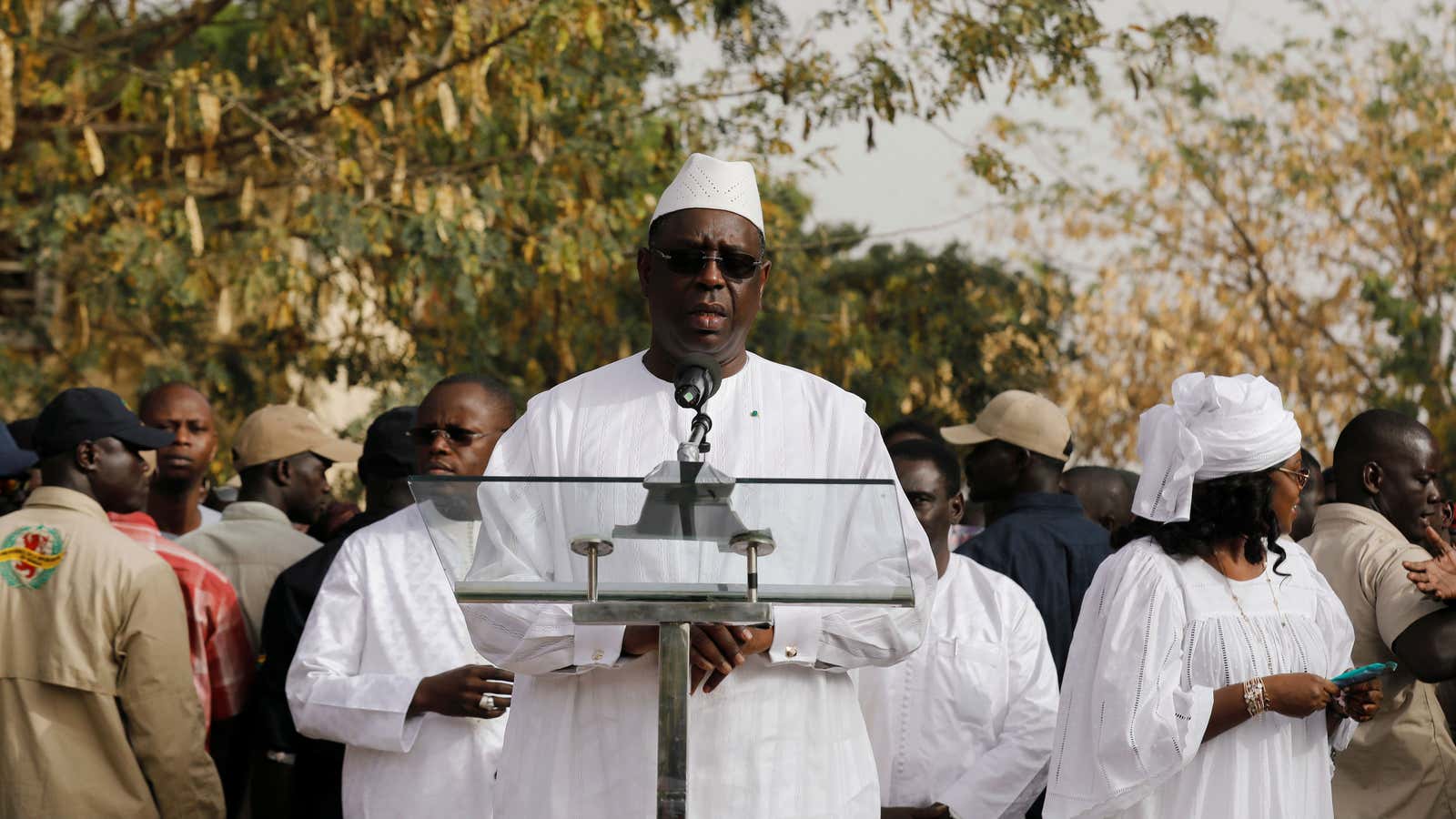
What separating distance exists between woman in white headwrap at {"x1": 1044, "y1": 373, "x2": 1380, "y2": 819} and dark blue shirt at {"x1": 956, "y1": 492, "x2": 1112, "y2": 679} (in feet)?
6.10

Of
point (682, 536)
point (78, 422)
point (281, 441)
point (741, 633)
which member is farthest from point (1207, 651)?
point (281, 441)

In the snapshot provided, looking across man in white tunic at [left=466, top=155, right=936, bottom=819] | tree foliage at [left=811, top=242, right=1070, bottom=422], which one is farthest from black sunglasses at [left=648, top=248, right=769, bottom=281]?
tree foliage at [left=811, top=242, right=1070, bottom=422]

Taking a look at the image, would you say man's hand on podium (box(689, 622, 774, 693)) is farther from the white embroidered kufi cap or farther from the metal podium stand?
the white embroidered kufi cap

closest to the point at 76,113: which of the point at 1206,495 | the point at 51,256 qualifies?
the point at 51,256

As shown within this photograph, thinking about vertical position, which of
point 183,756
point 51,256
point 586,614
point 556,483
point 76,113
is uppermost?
point 76,113

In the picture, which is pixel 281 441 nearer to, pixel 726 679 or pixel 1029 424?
pixel 1029 424

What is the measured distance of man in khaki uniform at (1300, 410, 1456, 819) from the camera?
546cm

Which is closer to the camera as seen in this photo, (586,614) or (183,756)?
(586,614)

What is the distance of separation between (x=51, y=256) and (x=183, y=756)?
20.5 ft

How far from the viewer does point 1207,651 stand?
446cm

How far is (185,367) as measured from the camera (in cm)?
1252

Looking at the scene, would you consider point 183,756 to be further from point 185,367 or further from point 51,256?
point 185,367

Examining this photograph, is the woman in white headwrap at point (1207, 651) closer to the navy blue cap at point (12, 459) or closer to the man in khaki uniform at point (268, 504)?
the man in khaki uniform at point (268, 504)

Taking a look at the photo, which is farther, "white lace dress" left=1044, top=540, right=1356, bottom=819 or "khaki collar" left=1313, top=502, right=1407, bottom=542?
"khaki collar" left=1313, top=502, right=1407, bottom=542
